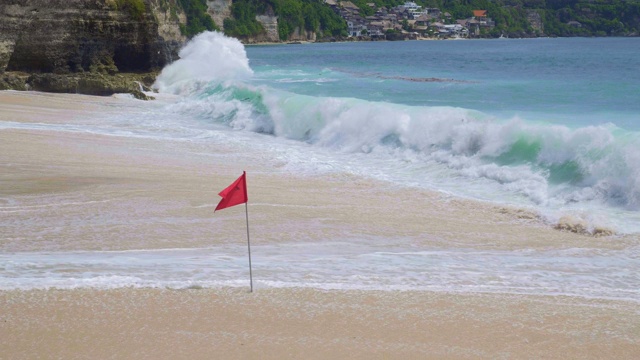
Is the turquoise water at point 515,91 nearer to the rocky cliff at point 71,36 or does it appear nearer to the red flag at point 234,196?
Answer: the rocky cliff at point 71,36

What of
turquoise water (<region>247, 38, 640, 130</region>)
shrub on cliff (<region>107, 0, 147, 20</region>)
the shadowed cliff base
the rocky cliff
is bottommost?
turquoise water (<region>247, 38, 640, 130</region>)

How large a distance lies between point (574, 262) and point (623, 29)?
14288cm

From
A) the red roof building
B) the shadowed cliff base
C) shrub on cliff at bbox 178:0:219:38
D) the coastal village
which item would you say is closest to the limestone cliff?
shrub on cliff at bbox 178:0:219:38

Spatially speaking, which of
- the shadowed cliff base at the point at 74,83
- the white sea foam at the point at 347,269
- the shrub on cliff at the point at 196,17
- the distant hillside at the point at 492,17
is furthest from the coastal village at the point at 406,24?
the white sea foam at the point at 347,269

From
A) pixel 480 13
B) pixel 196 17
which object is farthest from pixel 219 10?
pixel 480 13

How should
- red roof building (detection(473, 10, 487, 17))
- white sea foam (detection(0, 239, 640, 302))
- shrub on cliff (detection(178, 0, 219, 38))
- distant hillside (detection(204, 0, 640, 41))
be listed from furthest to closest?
red roof building (detection(473, 10, 487, 17)), distant hillside (detection(204, 0, 640, 41)), shrub on cliff (detection(178, 0, 219, 38)), white sea foam (detection(0, 239, 640, 302))

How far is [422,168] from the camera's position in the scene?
13.5 m

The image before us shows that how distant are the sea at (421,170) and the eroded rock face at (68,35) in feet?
8.44

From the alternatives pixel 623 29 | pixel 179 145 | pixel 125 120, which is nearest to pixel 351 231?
pixel 179 145

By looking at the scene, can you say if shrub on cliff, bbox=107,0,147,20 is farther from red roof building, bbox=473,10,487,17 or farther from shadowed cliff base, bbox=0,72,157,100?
red roof building, bbox=473,10,487,17

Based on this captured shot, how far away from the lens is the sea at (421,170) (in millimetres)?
7289

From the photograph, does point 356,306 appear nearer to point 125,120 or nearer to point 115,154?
point 115,154

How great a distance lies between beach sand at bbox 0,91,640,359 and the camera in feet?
19.0

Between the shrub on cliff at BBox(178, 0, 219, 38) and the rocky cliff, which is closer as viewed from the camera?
the rocky cliff
